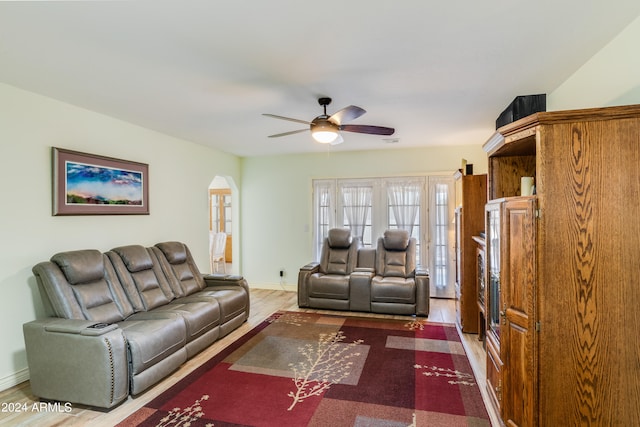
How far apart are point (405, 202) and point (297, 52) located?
13.1ft

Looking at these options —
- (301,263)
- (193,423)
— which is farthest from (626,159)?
(301,263)

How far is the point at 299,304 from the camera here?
200 inches

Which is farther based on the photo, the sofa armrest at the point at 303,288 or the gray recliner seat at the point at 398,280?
the sofa armrest at the point at 303,288

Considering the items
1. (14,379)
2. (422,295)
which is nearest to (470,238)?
(422,295)

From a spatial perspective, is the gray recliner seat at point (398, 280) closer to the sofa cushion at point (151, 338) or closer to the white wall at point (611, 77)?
the sofa cushion at point (151, 338)

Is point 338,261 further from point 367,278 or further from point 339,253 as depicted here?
point 367,278

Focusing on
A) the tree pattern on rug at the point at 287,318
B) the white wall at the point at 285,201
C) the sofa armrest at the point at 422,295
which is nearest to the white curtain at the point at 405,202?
the white wall at the point at 285,201

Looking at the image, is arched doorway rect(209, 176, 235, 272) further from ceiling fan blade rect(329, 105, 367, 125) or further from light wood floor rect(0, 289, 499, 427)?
ceiling fan blade rect(329, 105, 367, 125)

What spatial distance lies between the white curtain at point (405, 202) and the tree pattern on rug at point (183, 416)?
4.26m

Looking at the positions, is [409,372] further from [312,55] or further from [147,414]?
Answer: [312,55]

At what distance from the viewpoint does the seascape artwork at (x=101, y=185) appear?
3318 mm

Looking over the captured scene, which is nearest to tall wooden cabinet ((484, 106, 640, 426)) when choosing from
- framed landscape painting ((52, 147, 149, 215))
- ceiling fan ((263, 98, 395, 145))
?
ceiling fan ((263, 98, 395, 145))

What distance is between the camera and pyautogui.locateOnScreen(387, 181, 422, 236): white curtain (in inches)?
225

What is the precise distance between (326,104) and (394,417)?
2.77 metres
